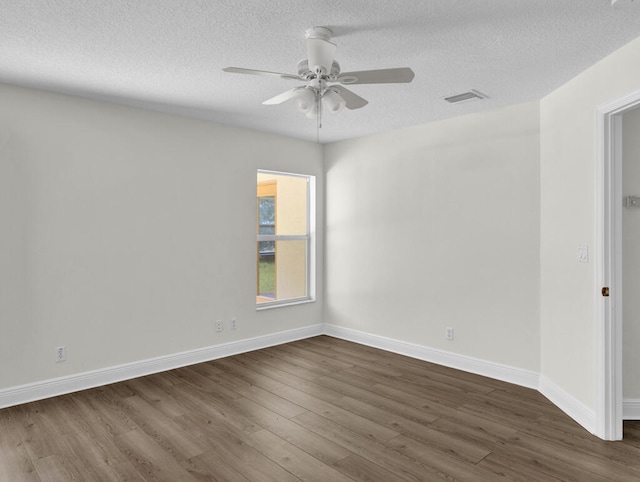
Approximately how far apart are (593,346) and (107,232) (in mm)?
3971

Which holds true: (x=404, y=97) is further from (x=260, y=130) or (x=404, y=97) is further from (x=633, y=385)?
(x=633, y=385)

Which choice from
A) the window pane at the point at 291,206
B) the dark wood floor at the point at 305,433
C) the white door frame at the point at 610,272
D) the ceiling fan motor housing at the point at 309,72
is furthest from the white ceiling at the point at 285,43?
the dark wood floor at the point at 305,433

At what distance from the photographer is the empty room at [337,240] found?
2369 millimetres

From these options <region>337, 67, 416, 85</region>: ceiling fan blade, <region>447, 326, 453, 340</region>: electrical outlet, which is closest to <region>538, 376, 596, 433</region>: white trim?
<region>447, 326, 453, 340</region>: electrical outlet

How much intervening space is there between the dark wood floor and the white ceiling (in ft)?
8.19

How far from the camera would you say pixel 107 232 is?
3.71 metres

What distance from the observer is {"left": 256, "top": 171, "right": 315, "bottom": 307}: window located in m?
5.05

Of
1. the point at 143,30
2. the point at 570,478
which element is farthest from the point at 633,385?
the point at 143,30

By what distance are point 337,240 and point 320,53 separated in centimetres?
343

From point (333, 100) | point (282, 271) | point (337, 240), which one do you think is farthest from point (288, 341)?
point (333, 100)

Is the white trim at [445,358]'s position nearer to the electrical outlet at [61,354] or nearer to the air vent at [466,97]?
the air vent at [466,97]

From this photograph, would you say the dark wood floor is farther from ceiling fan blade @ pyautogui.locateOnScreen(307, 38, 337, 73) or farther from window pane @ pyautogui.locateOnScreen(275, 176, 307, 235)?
ceiling fan blade @ pyautogui.locateOnScreen(307, 38, 337, 73)

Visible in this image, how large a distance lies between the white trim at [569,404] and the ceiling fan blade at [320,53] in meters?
2.86

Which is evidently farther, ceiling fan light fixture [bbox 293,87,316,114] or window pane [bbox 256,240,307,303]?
window pane [bbox 256,240,307,303]
